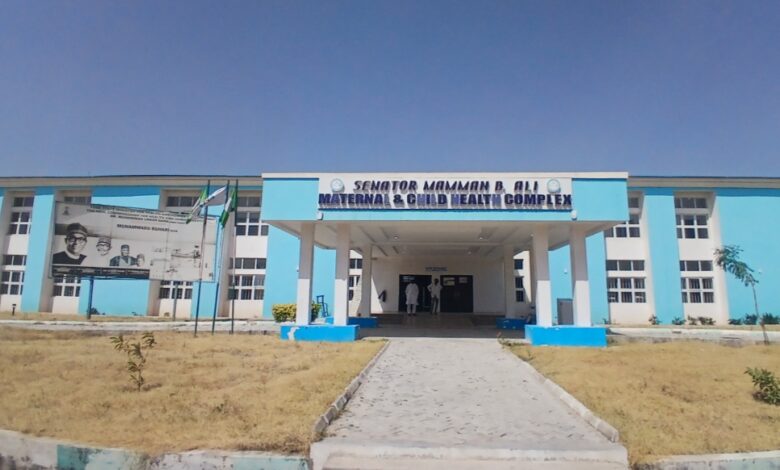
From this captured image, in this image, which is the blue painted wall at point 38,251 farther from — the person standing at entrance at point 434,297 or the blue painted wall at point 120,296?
the person standing at entrance at point 434,297

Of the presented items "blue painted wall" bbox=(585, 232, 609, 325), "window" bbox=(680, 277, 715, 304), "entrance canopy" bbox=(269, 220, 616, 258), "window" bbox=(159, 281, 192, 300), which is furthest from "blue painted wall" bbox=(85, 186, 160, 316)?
"window" bbox=(680, 277, 715, 304)

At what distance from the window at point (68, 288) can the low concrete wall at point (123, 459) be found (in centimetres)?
2504

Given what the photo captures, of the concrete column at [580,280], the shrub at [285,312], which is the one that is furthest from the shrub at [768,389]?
the shrub at [285,312]

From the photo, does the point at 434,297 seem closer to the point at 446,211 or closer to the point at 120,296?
the point at 446,211

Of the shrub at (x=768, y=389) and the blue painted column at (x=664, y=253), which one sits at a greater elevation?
the blue painted column at (x=664, y=253)

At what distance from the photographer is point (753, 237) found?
23.8 metres

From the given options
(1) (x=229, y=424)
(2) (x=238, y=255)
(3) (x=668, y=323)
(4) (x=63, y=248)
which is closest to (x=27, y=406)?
(1) (x=229, y=424)

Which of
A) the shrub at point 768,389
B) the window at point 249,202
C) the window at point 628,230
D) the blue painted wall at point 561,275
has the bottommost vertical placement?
the shrub at point 768,389

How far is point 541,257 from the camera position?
43.1ft

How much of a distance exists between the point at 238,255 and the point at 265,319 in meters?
4.02

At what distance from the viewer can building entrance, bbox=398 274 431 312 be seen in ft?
83.5

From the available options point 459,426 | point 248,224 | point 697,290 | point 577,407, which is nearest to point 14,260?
point 248,224

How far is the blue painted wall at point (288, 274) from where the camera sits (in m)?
24.4

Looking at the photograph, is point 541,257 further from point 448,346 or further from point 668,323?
point 668,323
